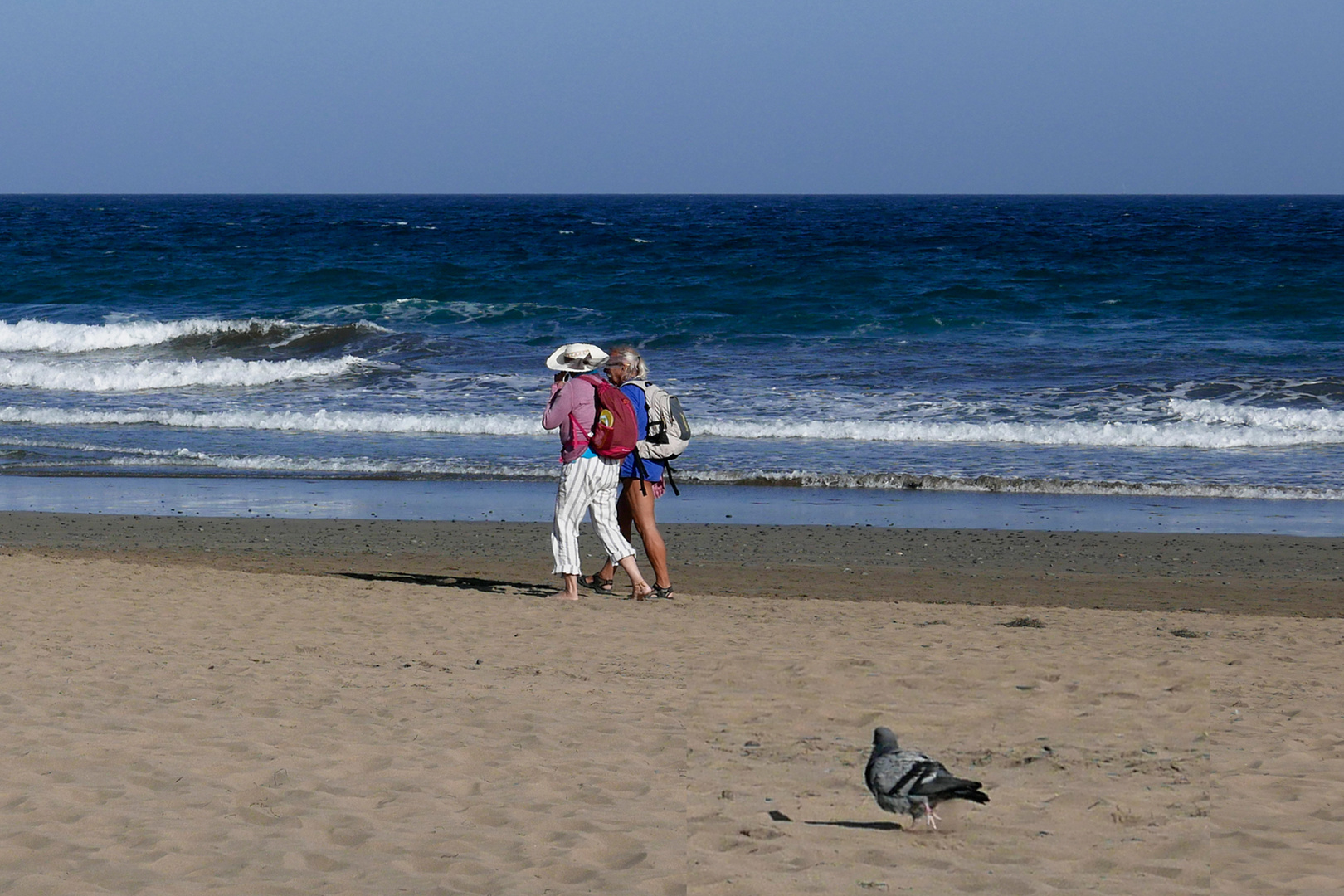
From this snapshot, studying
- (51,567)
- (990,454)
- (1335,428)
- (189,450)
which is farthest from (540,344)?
(51,567)

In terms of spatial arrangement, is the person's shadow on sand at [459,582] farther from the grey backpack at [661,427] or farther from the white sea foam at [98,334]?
the white sea foam at [98,334]

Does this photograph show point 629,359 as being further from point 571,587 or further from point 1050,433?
point 1050,433

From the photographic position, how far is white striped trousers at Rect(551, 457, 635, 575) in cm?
816

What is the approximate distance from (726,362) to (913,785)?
1807 centimetres

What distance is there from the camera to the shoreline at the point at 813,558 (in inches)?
Result: 353

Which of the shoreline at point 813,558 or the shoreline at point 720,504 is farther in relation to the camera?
the shoreline at point 720,504

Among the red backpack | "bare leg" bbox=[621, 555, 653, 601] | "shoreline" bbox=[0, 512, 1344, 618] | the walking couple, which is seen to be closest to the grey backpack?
the walking couple

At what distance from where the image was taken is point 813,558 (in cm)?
1000

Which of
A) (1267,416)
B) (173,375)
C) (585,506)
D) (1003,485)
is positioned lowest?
(1003,485)

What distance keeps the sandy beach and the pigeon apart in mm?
122

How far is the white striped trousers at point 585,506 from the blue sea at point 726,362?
3361 millimetres

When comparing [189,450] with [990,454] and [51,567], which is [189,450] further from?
[990,454]

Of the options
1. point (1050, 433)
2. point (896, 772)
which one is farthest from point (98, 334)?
point (896, 772)

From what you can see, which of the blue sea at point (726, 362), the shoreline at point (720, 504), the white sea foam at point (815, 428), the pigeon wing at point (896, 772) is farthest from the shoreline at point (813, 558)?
the white sea foam at point (815, 428)
